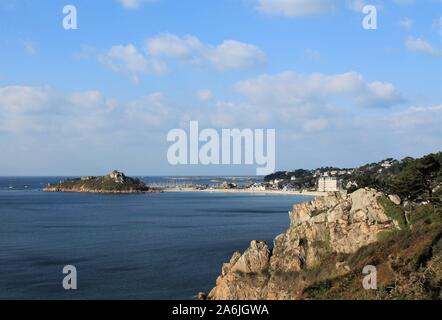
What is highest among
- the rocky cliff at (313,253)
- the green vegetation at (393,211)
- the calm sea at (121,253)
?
the green vegetation at (393,211)

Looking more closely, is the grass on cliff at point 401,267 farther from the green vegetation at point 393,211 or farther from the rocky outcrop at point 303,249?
the rocky outcrop at point 303,249

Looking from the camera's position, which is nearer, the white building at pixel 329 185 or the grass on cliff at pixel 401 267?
the grass on cliff at pixel 401 267

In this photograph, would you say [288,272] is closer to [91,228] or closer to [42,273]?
[42,273]

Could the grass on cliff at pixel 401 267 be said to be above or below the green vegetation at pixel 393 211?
below

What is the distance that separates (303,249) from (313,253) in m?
0.76

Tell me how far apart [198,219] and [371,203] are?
57.0m

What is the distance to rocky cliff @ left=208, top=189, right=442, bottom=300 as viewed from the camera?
25156 millimetres

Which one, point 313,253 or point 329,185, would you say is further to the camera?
point 329,185

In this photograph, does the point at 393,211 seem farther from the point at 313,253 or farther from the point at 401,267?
the point at 401,267

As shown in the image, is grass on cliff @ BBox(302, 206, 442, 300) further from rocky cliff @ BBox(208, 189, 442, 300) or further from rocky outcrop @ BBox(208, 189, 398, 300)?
rocky outcrop @ BBox(208, 189, 398, 300)

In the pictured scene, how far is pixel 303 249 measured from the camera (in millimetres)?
27266

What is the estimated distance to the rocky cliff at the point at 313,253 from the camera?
990 inches

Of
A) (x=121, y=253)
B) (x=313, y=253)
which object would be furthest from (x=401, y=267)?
(x=121, y=253)

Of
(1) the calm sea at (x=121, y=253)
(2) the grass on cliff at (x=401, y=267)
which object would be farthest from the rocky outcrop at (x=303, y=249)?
(1) the calm sea at (x=121, y=253)
